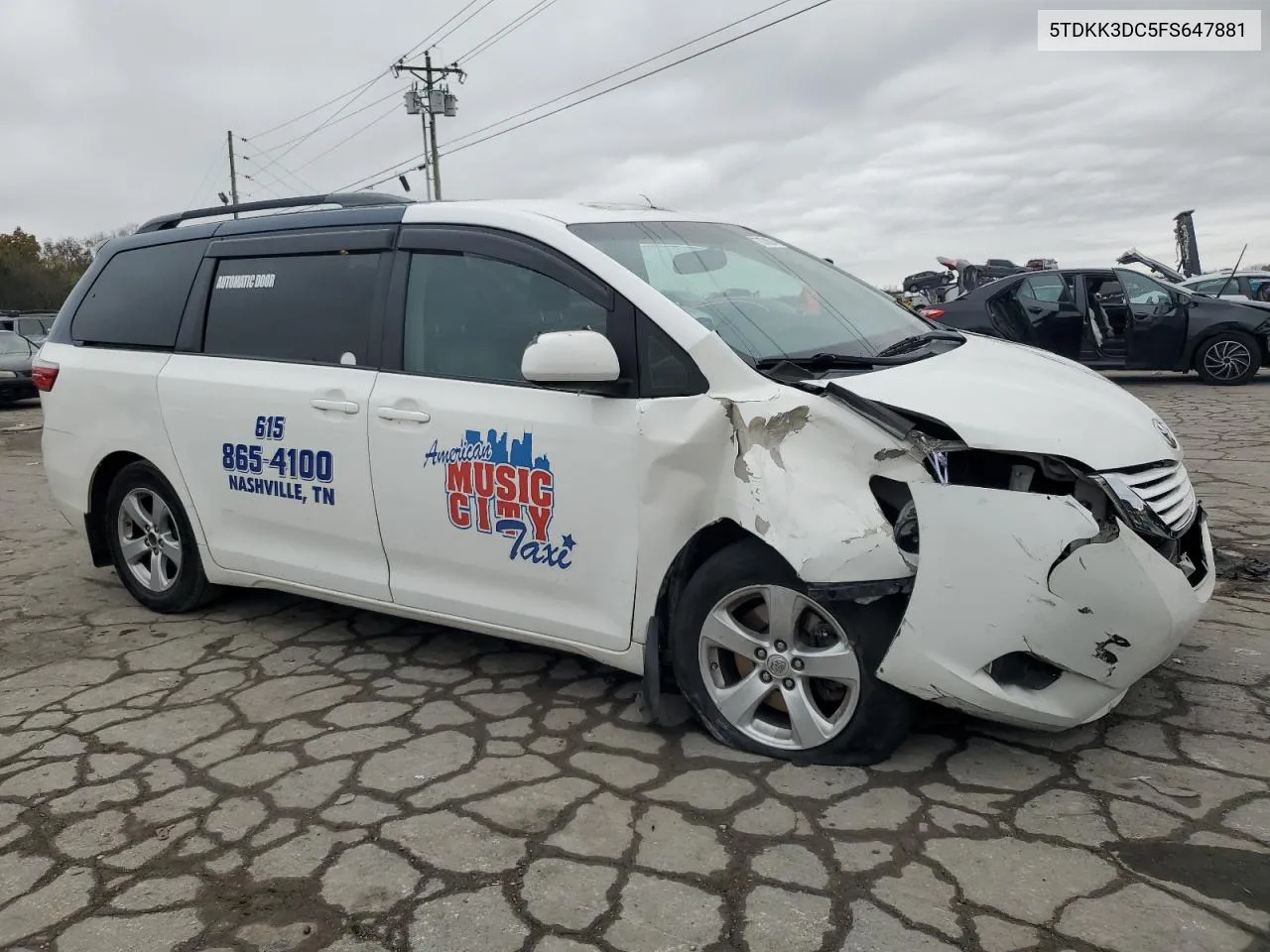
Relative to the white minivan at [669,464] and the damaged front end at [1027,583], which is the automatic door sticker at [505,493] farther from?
the damaged front end at [1027,583]

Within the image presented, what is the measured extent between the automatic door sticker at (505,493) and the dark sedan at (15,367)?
53.7ft

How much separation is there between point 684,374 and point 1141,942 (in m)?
1.85

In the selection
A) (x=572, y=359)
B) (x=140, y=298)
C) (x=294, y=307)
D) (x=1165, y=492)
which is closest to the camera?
(x=1165, y=492)

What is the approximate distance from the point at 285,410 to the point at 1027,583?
282cm

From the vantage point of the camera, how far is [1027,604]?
8.75 ft

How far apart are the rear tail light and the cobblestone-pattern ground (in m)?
1.56

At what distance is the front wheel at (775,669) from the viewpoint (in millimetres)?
2914

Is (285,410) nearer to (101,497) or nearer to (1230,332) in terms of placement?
(101,497)

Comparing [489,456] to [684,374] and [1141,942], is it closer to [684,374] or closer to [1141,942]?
[684,374]

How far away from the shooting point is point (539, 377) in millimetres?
3105

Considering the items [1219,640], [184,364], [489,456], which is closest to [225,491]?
[184,364]

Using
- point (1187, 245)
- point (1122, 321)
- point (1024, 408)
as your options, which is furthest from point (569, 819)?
point (1187, 245)

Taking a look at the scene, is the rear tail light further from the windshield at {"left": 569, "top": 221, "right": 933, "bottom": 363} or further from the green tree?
the green tree

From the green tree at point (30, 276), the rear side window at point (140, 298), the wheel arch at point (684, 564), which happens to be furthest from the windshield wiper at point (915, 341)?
the green tree at point (30, 276)
